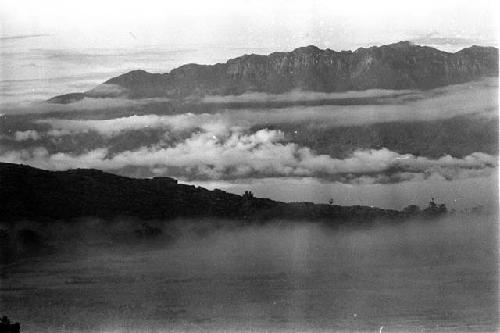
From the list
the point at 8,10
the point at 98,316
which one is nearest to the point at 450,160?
the point at 98,316

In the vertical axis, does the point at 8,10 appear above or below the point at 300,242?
above

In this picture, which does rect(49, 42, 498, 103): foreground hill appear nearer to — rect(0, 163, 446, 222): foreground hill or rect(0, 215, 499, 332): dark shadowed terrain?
rect(0, 163, 446, 222): foreground hill

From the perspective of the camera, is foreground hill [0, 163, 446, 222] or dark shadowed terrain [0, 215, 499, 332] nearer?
dark shadowed terrain [0, 215, 499, 332]

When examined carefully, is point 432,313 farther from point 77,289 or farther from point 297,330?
point 77,289

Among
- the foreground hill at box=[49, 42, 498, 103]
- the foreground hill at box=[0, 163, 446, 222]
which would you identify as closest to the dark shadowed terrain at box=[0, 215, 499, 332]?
the foreground hill at box=[0, 163, 446, 222]

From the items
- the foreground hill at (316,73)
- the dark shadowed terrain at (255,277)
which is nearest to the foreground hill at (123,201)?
the dark shadowed terrain at (255,277)

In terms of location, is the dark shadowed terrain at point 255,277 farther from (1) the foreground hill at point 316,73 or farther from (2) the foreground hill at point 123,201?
(1) the foreground hill at point 316,73
